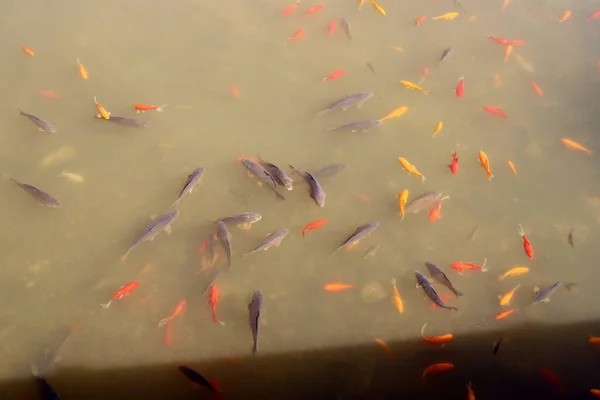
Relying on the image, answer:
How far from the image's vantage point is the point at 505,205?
347 cm

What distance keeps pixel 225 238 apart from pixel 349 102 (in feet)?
4.59

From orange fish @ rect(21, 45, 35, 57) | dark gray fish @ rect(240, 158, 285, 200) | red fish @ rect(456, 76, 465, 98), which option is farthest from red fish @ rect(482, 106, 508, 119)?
orange fish @ rect(21, 45, 35, 57)

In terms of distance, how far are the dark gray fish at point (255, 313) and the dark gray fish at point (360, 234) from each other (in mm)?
587

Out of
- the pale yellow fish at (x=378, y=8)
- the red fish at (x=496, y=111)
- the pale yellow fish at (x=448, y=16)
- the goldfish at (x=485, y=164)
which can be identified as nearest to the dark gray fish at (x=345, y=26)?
the pale yellow fish at (x=378, y=8)

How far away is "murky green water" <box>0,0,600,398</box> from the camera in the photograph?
2.96 metres

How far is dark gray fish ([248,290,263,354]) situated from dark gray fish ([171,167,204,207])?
0.81m

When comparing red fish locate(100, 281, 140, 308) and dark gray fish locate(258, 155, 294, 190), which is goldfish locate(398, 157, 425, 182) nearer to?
dark gray fish locate(258, 155, 294, 190)

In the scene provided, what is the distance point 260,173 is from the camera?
10.7ft

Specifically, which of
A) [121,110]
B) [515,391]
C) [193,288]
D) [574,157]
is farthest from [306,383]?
[574,157]

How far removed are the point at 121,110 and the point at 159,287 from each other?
139 cm

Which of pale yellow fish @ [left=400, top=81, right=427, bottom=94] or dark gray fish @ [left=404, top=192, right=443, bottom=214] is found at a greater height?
pale yellow fish @ [left=400, top=81, right=427, bottom=94]

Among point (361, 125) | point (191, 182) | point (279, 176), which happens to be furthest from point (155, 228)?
point (361, 125)

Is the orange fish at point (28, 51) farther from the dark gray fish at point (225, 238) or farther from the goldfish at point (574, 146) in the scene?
the goldfish at point (574, 146)

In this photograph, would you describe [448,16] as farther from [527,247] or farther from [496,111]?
[527,247]
